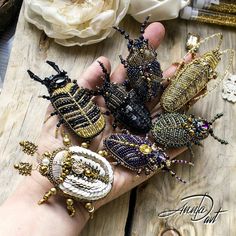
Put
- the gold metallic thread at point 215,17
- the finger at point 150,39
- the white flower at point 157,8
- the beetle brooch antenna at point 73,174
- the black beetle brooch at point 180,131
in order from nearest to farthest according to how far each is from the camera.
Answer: the beetle brooch antenna at point 73,174
the black beetle brooch at point 180,131
the finger at point 150,39
the white flower at point 157,8
the gold metallic thread at point 215,17

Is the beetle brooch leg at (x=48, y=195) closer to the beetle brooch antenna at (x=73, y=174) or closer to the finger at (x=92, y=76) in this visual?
the beetle brooch antenna at (x=73, y=174)

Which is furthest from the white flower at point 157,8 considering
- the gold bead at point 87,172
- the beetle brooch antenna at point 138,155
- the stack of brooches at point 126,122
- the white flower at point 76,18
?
the gold bead at point 87,172

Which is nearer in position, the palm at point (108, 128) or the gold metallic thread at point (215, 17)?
the palm at point (108, 128)

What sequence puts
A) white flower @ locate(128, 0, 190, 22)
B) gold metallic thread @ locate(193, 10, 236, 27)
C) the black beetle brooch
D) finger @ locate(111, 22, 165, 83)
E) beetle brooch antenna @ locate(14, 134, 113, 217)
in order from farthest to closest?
1. gold metallic thread @ locate(193, 10, 236, 27)
2. white flower @ locate(128, 0, 190, 22)
3. finger @ locate(111, 22, 165, 83)
4. the black beetle brooch
5. beetle brooch antenna @ locate(14, 134, 113, 217)

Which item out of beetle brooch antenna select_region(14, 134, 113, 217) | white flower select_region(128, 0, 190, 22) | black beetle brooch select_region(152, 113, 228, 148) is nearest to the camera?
beetle brooch antenna select_region(14, 134, 113, 217)

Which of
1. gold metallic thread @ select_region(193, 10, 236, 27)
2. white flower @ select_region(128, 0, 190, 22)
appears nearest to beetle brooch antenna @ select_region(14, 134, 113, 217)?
white flower @ select_region(128, 0, 190, 22)

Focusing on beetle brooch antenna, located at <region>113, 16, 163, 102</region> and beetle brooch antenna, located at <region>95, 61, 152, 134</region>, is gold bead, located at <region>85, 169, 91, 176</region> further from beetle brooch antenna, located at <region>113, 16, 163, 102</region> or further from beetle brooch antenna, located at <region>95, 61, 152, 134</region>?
beetle brooch antenna, located at <region>113, 16, 163, 102</region>

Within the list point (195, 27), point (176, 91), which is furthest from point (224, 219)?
point (195, 27)
